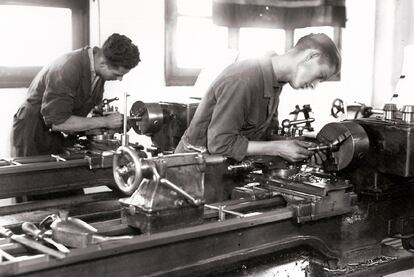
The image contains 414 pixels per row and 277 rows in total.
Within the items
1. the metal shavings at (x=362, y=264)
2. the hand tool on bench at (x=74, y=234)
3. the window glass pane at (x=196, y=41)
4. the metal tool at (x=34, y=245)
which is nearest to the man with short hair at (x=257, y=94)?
the metal shavings at (x=362, y=264)

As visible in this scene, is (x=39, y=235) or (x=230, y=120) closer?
(x=39, y=235)

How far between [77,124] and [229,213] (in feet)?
5.21

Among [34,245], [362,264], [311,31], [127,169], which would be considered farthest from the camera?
[311,31]

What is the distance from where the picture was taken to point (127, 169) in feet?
5.67

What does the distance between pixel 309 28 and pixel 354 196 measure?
137 inches

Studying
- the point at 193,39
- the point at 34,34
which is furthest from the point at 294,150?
the point at 193,39

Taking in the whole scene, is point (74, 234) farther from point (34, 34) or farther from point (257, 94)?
point (34, 34)

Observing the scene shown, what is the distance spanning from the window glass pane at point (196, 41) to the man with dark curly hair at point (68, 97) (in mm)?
1176

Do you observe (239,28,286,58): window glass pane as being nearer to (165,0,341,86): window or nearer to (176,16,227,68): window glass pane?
(165,0,341,86): window

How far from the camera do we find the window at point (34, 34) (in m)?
3.66

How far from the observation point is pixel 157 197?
172 centimetres

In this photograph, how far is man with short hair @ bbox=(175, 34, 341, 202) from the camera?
7.67ft

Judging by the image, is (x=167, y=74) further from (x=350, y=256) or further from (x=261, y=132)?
(x=350, y=256)

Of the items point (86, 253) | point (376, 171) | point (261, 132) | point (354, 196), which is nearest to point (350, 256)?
point (354, 196)
